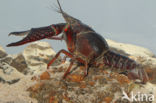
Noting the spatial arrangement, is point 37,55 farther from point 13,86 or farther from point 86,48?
point 86,48

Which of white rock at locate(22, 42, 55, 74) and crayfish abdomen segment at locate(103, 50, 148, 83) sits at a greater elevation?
crayfish abdomen segment at locate(103, 50, 148, 83)

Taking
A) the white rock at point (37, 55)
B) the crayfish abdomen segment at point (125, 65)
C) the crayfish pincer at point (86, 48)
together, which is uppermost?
the crayfish pincer at point (86, 48)

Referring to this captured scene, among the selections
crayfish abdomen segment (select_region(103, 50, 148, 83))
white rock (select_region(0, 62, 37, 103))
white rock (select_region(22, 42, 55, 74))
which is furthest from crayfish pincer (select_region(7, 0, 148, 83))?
white rock (select_region(22, 42, 55, 74))

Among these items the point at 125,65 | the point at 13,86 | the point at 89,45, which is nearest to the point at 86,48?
the point at 89,45

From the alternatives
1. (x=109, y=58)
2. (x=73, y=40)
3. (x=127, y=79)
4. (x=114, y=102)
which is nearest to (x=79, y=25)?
(x=73, y=40)

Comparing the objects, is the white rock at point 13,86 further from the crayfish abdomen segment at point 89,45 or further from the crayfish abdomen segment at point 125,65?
the crayfish abdomen segment at point 125,65

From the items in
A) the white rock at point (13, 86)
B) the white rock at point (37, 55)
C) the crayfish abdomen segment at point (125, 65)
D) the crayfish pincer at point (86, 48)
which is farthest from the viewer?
the white rock at point (37, 55)

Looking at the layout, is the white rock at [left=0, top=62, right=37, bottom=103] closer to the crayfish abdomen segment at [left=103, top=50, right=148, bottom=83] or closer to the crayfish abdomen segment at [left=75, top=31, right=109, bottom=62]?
the crayfish abdomen segment at [left=75, top=31, right=109, bottom=62]

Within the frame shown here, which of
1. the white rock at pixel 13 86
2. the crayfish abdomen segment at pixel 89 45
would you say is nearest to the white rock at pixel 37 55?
the white rock at pixel 13 86
